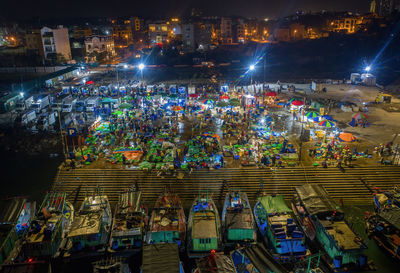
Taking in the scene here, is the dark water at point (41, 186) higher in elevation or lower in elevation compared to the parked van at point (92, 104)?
lower

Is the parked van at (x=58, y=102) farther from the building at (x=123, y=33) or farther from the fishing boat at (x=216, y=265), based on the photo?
the building at (x=123, y=33)

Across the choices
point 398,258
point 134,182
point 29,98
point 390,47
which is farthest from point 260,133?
point 390,47

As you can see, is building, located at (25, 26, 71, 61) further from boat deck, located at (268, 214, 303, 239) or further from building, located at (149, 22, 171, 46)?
boat deck, located at (268, 214, 303, 239)

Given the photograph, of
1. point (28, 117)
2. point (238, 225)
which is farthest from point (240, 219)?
point (28, 117)

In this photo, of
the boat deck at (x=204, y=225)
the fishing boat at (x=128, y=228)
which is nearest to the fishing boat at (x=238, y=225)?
the boat deck at (x=204, y=225)

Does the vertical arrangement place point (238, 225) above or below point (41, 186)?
above

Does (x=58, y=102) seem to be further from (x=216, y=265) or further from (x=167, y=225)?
(x=216, y=265)
